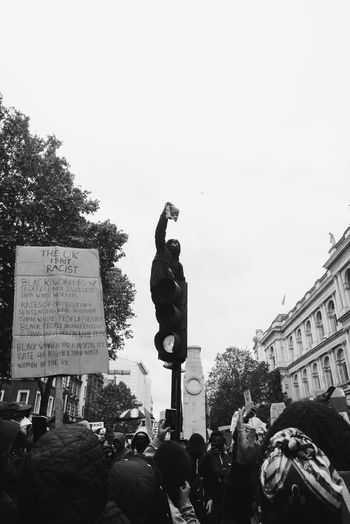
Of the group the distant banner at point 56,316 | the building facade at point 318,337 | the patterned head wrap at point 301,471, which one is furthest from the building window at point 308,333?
the patterned head wrap at point 301,471

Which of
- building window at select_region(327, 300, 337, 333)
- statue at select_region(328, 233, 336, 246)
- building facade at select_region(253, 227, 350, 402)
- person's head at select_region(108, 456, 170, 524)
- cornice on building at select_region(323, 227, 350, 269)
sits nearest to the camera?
person's head at select_region(108, 456, 170, 524)

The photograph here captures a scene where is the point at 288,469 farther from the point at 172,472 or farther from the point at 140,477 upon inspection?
the point at 172,472

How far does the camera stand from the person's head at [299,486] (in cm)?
111

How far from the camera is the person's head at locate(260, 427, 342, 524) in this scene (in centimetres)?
111

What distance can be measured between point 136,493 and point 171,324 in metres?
1.13

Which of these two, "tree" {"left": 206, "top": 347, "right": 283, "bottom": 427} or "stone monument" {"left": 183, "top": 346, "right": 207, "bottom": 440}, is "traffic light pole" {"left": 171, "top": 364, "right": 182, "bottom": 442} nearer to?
"stone monument" {"left": 183, "top": 346, "right": 207, "bottom": 440}

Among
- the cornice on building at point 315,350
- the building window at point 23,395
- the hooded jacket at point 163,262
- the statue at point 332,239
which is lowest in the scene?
the hooded jacket at point 163,262

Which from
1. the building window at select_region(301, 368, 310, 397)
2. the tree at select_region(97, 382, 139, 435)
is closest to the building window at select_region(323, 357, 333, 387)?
the building window at select_region(301, 368, 310, 397)

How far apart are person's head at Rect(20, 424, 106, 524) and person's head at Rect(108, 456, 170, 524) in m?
0.84

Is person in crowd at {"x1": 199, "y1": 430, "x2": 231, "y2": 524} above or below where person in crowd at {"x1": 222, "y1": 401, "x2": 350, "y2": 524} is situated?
below

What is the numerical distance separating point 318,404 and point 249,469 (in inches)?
23.9

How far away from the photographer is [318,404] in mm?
1598

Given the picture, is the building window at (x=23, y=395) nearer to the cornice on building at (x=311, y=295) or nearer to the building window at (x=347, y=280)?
the building window at (x=347, y=280)

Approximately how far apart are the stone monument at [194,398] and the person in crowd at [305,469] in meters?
16.1
